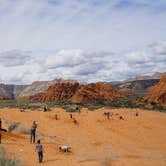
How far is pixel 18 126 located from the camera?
3309cm

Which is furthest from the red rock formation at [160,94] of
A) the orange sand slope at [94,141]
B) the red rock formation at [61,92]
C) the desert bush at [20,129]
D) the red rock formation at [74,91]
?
the desert bush at [20,129]

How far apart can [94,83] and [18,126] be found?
74674mm

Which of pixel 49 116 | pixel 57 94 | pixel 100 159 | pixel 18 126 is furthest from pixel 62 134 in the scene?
pixel 57 94

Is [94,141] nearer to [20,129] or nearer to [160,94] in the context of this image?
[20,129]

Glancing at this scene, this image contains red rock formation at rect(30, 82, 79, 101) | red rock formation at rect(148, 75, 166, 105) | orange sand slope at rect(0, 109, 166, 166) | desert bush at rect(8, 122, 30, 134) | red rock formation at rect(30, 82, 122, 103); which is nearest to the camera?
orange sand slope at rect(0, 109, 166, 166)

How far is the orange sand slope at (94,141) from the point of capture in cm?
2094

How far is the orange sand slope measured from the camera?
68.7 feet

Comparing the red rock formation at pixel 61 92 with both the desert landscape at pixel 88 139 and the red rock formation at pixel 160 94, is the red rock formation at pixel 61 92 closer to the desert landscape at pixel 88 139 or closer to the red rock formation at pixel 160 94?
the red rock formation at pixel 160 94

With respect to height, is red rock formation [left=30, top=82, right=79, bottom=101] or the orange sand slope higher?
red rock formation [left=30, top=82, right=79, bottom=101]

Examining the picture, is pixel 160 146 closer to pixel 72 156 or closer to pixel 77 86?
pixel 72 156

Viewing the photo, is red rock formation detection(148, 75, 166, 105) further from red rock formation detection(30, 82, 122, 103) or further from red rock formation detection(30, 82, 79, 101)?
red rock formation detection(30, 82, 79, 101)

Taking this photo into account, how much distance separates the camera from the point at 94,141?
3095 cm

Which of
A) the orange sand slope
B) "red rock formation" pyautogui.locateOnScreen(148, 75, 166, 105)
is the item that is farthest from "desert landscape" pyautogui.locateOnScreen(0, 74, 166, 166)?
"red rock formation" pyautogui.locateOnScreen(148, 75, 166, 105)

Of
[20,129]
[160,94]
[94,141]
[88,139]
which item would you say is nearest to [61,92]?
[160,94]
